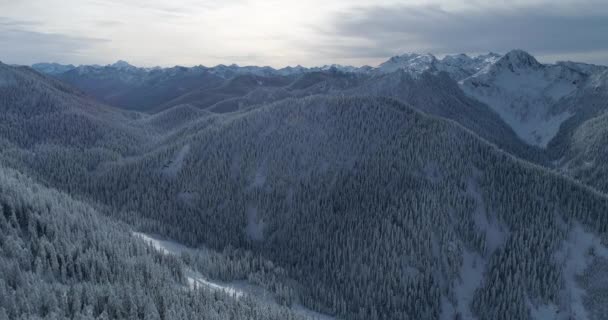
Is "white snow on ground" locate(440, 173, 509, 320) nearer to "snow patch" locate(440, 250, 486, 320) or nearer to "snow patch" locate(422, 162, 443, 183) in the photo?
"snow patch" locate(440, 250, 486, 320)

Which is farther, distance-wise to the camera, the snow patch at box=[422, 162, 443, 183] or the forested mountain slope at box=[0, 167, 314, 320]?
the snow patch at box=[422, 162, 443, 183]

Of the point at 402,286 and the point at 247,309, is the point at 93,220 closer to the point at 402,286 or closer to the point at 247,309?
the point at 247,309

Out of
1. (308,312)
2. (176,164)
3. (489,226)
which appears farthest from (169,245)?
(489,226)

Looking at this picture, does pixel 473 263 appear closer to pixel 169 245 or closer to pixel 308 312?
pixel 308 312

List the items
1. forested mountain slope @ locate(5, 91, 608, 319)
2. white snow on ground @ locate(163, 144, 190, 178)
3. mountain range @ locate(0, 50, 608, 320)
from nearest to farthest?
mountain range @ locate(0, 50, 608, 320) < forested mountain slope @ locate(5, 91, 608, 319) < white snow on ground @ locate(163, 144, 190, 178)

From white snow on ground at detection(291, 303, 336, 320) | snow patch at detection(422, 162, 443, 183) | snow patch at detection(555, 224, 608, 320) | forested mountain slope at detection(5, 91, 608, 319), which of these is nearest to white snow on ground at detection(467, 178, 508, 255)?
forested mountain slope at detection(5, 91, 608, 319)

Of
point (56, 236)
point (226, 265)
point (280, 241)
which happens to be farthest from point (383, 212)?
point (56, 236)

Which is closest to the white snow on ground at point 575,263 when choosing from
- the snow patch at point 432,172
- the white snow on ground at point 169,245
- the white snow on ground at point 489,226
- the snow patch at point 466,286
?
the white snow on ground at point 489,226
